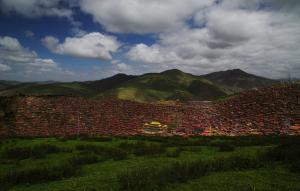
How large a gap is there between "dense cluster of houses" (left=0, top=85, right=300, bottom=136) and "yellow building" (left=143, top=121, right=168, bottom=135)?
0.46 metres

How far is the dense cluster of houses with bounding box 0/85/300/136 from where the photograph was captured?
29062 millimetres

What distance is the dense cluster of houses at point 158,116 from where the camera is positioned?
29.1 meters

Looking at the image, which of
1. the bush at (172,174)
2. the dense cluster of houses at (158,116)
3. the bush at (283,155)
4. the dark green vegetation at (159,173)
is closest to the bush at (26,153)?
the dark green vegetation at (159,173)

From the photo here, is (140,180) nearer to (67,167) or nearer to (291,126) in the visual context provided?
(67,167)

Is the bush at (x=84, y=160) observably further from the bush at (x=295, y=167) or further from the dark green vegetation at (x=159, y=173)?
the bush at (x=295, y=167)

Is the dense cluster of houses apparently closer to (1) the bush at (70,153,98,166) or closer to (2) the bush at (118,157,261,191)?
(1) the bush at (70,153,98,166)

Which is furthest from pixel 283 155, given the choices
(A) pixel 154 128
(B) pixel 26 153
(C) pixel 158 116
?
(C) pixel 158 116

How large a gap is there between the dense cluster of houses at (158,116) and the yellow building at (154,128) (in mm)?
461

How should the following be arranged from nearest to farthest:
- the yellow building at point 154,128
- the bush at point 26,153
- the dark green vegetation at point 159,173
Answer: the dark green vegetation at point 159,173 → the bush at point 26,153 → the yellow building at point 154,128

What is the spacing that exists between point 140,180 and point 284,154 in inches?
244

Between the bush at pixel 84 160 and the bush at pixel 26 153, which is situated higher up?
the bush at pixel 84 160

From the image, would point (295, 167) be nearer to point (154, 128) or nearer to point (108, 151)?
point (108, 151)

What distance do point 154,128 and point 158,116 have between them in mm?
3786

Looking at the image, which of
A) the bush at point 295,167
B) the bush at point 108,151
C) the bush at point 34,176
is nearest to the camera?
the bush at point 295,167
